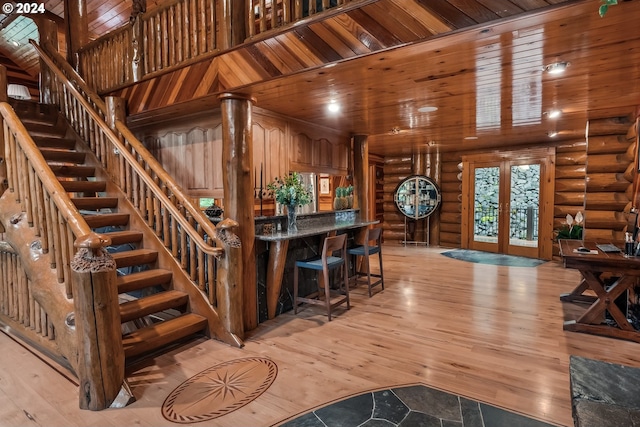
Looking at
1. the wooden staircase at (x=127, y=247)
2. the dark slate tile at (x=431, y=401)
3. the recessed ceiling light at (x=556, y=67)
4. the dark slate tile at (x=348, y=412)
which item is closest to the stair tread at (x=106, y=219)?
the wooden staircase at (x=127, y=247)

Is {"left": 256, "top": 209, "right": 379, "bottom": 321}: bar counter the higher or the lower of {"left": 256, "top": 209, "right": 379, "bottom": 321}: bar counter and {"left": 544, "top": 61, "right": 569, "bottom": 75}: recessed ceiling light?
the lower

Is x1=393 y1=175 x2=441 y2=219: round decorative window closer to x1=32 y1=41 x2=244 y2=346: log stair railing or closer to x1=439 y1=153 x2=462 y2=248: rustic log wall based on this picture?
x1=439 y1=153 x2=462 y2=248: rustic log wall

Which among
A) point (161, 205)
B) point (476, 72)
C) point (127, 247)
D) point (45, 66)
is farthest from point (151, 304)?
point (45, 66)

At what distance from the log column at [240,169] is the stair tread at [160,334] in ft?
1.57

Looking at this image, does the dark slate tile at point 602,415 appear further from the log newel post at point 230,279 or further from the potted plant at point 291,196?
the potted plant at point 291,196

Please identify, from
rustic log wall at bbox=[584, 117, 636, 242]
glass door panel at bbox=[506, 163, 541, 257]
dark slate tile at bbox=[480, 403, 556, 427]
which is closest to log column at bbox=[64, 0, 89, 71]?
dark slate tile at bbox=[480, 403, 556, 427]

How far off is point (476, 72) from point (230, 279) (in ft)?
9.02

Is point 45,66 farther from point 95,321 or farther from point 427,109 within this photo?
point 427,109

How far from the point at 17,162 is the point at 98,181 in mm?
1170

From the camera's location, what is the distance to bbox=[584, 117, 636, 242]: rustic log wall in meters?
4.68

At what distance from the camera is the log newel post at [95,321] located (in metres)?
2.20

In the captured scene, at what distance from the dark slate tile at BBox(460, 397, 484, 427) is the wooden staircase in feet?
7.43

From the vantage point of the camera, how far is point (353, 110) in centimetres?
424

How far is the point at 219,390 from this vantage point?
244 cm
